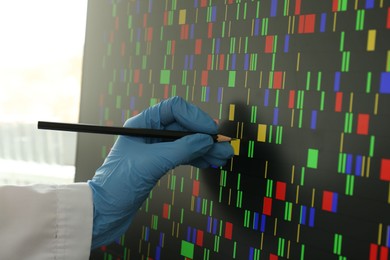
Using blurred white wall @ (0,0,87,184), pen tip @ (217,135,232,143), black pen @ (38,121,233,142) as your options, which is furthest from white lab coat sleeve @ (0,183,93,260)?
blurred white wall @ (0,0,87,184)

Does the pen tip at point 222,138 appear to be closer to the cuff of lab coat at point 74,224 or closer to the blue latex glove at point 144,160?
the blue latex glove at point 144,160

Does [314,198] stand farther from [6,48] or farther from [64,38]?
[6,48]

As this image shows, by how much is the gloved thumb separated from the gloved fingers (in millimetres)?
17

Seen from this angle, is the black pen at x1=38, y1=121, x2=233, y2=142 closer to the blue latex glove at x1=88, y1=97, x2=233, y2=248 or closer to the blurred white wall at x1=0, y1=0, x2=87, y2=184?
the blue latex glove at x1=88, y1=97, x2=233, y2=248

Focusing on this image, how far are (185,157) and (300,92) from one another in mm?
227

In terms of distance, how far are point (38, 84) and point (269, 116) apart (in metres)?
1.37

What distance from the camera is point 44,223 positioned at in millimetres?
753

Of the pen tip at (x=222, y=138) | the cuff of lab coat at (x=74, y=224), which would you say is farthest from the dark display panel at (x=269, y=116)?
the cuff of lab coat at (x=74, y=224)

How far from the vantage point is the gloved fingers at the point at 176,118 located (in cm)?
72

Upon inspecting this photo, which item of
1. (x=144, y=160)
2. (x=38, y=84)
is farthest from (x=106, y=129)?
(x=38, y=84)

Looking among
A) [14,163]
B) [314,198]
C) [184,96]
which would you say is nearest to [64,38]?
[14,163]

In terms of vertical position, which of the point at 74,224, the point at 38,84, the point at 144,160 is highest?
the point at 38,84

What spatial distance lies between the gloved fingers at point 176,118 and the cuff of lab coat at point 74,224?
163 millimetres

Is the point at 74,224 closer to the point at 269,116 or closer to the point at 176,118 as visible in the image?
the point at 176,118
